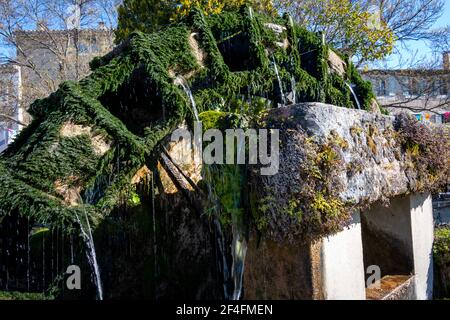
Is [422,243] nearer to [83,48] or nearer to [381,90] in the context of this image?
[83,48]

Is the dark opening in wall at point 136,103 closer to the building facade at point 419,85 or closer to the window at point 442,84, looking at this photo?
the building facade at point 419,85

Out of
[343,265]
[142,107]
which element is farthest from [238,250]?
[142,107]

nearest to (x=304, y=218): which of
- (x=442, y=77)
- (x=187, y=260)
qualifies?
(x=187, y=260)

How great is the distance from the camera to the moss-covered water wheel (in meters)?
3.64

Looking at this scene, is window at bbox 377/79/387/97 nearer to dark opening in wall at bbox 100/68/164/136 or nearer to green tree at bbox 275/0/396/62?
green tree at bbox 275/0/396/62

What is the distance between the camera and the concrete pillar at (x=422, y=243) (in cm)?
464

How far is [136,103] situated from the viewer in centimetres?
515

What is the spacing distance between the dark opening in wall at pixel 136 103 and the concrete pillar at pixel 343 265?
2261 mm

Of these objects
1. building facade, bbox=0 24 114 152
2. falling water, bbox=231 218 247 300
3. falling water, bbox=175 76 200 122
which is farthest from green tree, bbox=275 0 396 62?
falling water, bbox=231 218 247 300

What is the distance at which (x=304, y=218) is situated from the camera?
9.55ft

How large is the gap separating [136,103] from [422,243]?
332cm

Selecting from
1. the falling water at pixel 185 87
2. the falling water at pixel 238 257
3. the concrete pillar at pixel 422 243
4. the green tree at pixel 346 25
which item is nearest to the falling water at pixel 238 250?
the falling water at pixel 238 257
